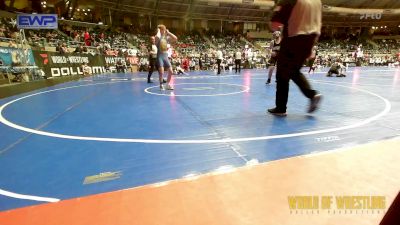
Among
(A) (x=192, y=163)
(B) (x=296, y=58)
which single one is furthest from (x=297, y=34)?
(A) (x=192, y=163)

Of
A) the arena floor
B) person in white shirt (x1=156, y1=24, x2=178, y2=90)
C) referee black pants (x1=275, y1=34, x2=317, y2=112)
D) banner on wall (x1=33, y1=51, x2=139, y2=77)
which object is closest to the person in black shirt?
referee black pants (x1=275, y1=34, x2=317, y2=112)

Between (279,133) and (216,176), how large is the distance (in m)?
1.67

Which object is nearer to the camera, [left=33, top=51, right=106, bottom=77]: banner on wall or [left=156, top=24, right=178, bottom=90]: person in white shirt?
[left=156, top=24, right=178, bottom=90]: person in white shirt

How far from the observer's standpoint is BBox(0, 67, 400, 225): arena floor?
1349mm

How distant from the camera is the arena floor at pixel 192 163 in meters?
1.35

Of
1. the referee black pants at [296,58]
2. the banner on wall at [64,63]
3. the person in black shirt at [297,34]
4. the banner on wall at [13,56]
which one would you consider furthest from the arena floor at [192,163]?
the banner on wall at [64,63]

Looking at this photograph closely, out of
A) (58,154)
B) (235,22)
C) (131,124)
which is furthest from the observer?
(235,22)

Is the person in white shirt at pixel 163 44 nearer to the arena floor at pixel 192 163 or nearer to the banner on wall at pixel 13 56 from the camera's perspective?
the arena floor at pixel 192 163

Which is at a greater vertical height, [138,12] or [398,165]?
[138,12]

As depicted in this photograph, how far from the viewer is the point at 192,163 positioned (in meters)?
2.31

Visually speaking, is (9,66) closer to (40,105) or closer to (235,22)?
(40,105)

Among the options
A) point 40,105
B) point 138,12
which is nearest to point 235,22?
point 138,12

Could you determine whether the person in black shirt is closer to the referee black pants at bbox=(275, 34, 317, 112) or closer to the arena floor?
the referee black pants at bbox=(275, 34, 317, 112)

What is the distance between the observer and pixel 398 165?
1.77 m
